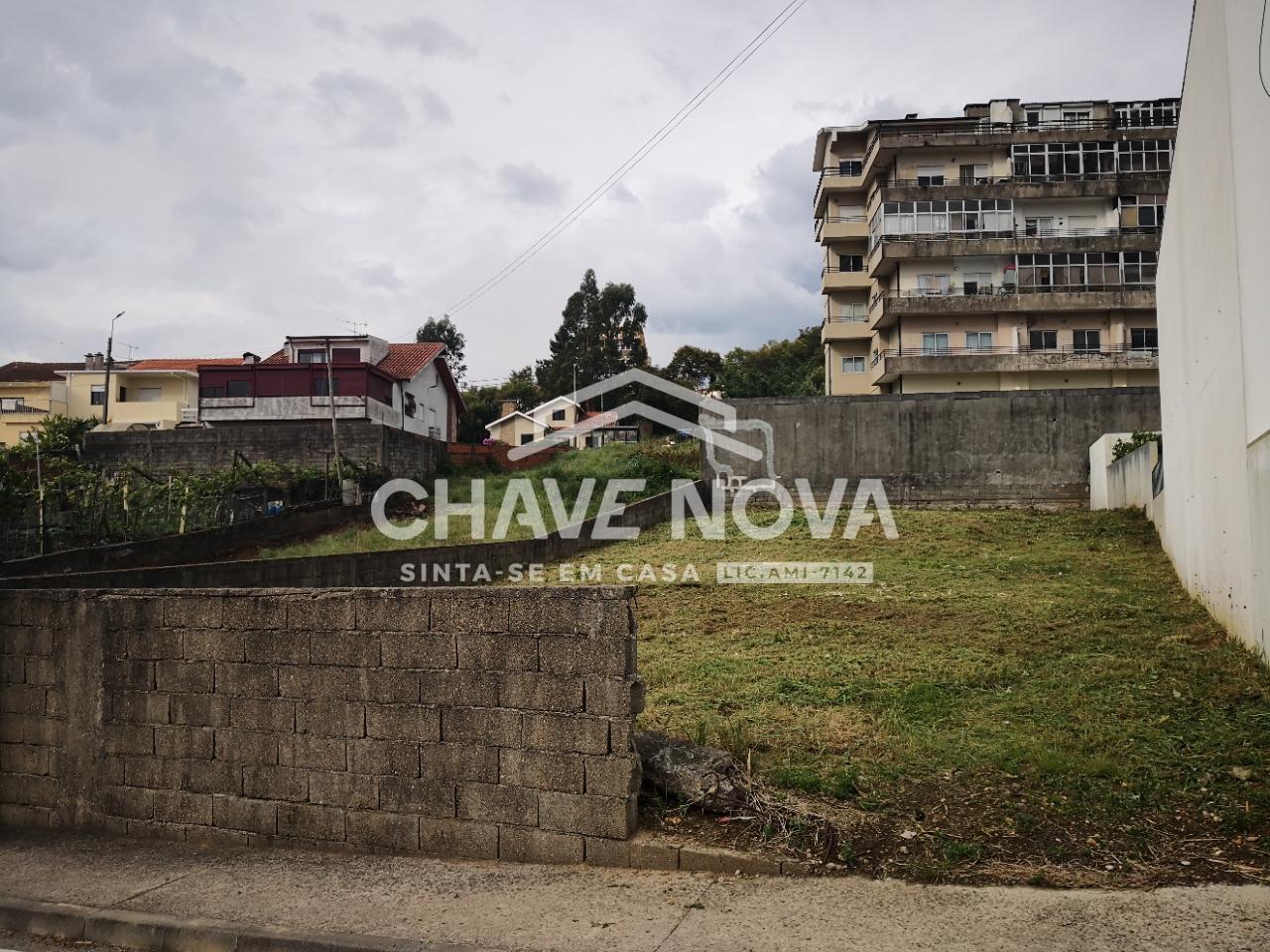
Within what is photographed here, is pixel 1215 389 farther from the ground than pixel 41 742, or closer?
farther from the ground

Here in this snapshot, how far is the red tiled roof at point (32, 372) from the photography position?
41.7m

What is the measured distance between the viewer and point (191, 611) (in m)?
5.06

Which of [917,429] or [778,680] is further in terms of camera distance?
[917,429]

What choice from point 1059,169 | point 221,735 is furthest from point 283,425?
point 1059,169

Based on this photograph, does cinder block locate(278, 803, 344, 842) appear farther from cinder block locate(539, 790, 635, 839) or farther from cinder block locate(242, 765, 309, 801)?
cinder block locate(539, 790, 635, 839)

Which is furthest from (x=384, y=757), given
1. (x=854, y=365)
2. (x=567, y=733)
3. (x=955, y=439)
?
(x=854, y=365)

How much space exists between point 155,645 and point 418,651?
5.69 ft

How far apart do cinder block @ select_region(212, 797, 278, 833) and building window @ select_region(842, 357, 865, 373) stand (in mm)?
33807

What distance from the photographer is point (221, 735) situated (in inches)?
195

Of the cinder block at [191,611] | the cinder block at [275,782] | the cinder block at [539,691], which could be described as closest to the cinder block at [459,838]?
the cinder block at [539,691]

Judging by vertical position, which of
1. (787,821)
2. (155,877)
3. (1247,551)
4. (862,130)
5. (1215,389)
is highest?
Result: (862,130)

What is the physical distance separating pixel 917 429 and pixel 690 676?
14596mm

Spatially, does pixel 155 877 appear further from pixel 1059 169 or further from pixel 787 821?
pixel 1059 169

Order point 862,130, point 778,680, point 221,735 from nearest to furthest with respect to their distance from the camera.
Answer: point 221,735 < point 778,680 < point 862,130
